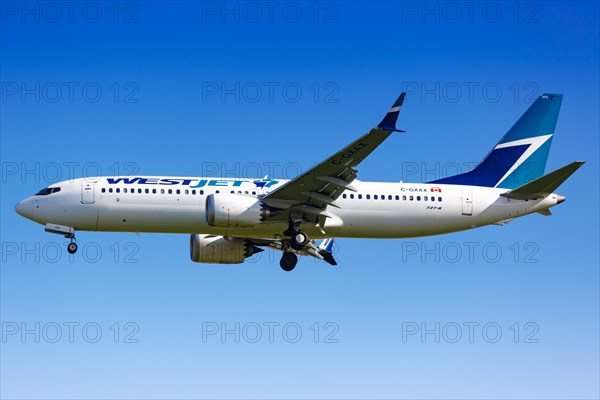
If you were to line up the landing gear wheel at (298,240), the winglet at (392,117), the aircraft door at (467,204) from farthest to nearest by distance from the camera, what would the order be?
the aircraft door at (467,204)
the landing gear wheel at (298,240)
the winglet at (392,117)

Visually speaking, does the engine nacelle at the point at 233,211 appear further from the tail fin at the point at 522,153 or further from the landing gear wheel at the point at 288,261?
the tail fin at the point at 522,153

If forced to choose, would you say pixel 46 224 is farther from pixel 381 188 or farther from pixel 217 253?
pixel 381 188

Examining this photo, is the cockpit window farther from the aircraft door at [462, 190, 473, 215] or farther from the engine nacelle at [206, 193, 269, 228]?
the aircraft door at [462, 190, 473, 215]

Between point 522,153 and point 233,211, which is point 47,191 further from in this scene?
point 522,153

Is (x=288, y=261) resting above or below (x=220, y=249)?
below

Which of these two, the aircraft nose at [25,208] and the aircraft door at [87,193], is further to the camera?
the aircraft nose at [25,208]

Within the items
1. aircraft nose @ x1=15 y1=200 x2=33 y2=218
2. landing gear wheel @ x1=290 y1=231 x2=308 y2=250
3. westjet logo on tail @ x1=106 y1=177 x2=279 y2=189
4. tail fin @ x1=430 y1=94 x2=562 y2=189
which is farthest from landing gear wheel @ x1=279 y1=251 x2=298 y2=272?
aircraft nose @ x1=15 y1=200 x2=33 y2=218

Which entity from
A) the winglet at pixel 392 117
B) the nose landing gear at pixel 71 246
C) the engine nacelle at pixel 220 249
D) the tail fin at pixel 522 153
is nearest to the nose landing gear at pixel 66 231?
the nose landing gear at pixel 71 246

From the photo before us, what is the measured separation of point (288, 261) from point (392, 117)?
13912 mm

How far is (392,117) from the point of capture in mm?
38469

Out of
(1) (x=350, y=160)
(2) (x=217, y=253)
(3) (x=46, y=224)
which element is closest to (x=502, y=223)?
(1) (x=350, y=160)

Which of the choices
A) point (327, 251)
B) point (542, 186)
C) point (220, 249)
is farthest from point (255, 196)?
point (542, 186)

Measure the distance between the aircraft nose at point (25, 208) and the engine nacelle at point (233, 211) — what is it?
8134 mm

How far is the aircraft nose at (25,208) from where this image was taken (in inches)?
1841
